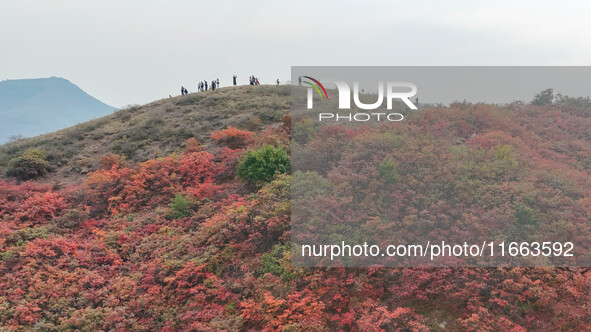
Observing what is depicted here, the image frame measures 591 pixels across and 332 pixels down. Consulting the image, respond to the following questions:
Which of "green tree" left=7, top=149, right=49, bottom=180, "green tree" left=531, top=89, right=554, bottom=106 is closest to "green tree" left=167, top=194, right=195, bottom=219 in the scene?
"green tree" left=7, top=149, right=49, bottom=180

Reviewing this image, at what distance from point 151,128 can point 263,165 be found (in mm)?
14604

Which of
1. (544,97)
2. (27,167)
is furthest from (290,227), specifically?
(544,97)

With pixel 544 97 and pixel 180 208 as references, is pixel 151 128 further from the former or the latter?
pixel 544 97

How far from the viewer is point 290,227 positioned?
11.1 m

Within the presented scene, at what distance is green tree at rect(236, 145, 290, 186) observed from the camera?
14898 mm

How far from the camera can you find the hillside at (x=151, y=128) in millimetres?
23094

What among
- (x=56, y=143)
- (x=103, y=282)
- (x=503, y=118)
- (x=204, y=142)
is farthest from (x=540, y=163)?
(x=56, y=143)

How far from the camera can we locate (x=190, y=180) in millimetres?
16828

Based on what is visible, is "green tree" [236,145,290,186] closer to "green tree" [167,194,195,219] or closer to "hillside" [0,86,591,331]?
"hillside" [0,86,591,331]

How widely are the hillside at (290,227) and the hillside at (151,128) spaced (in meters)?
3.58

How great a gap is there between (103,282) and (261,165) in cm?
666

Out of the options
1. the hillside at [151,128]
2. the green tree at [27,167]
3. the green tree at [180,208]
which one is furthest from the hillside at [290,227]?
the green tree at [27,167]

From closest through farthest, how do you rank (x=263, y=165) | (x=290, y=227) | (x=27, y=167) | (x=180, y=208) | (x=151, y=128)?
(x=290, y=227) < (x=180, y=208) < (x=263, y=165) < (x=27, y=167) < (x=151, y=128)

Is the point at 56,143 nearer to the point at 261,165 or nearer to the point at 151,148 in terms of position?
the point at 151,148
